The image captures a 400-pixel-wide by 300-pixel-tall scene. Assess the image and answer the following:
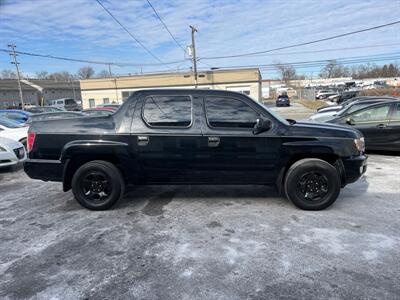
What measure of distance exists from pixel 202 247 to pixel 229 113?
6.49 ft

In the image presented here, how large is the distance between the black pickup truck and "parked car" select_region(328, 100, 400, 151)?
430 cm

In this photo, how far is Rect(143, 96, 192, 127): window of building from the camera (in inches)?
181

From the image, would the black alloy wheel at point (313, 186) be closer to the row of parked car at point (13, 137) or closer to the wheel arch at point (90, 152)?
the wheel arch at point (90, 152)

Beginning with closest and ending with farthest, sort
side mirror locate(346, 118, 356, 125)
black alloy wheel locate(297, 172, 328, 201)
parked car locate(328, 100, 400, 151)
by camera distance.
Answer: black alloy wheel locate(297, 172, 328, 201) < parked car locate(328, 100, 400, 151) < side mirror locate(346, 118, 356, 125)

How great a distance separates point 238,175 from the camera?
4660mm

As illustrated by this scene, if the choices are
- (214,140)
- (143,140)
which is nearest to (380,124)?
(214,140)

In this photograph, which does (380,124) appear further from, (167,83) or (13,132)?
(167,83)

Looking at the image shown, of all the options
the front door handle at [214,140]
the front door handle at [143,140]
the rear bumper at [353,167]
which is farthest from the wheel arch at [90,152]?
the rear bumper at [353,167]

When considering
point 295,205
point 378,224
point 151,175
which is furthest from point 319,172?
point 151,175

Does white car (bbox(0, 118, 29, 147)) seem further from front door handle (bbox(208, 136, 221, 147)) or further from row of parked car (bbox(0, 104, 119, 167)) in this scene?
front door handle (bbox(208, 136, 221, 147))

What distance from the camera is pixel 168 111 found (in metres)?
4.66

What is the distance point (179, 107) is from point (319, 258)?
2.71m

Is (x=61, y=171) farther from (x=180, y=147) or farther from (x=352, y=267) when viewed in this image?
(x=352, y=267)

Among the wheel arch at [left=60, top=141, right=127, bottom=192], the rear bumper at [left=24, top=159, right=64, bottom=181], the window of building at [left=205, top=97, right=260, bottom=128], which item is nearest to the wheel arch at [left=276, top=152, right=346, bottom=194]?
the window of building at [left=205, top=97, right=260, bottom=128]
